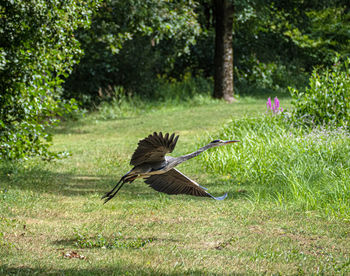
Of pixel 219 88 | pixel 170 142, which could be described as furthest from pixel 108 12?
pixel 170 142

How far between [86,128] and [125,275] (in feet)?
39.7

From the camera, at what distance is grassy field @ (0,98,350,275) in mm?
4668

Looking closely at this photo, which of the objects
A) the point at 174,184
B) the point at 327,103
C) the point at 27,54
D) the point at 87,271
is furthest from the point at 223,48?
the point at 87,271

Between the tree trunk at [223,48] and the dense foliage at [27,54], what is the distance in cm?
1109

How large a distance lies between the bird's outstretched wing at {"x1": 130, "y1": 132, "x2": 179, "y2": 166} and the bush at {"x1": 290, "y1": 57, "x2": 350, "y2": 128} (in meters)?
5.54

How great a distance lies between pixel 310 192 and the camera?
6.77 m

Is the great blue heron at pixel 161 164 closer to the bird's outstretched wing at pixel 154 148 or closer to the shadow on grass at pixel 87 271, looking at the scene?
the bird's outstretched wing at pixel 154 148

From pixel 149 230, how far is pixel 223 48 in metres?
14.6

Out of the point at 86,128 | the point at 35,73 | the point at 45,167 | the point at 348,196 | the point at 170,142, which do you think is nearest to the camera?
the point at 170,142

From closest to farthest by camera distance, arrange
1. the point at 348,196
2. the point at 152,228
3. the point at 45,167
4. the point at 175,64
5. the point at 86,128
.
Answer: the point at 152,228, the point at 348,196, the point at 45,167, the point at 86,128, the point at 175,64

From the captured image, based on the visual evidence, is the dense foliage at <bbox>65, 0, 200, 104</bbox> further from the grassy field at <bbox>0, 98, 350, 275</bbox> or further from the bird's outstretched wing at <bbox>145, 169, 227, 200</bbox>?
the bird's outstretched wing at <bbox>145, 169, 227, 200</bbox>

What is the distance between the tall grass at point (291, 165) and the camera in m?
6.64

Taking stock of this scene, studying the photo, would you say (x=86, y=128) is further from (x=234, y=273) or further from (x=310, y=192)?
(x=234, y=273)

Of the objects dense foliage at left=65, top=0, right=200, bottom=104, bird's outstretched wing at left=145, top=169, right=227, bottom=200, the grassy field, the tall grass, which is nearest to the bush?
the tall grass
